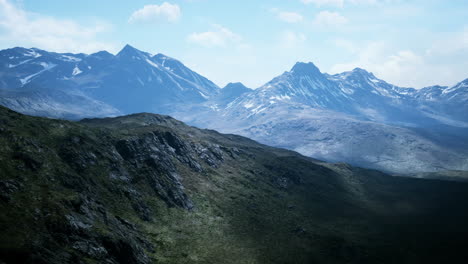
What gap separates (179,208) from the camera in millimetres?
91438

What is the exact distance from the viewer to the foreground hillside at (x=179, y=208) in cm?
5147

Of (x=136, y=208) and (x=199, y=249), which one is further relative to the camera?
(x=136, y=208)

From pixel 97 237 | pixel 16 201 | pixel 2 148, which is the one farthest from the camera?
pixel 2 148

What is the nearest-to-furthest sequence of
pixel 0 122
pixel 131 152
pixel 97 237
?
1. pixel 97 237
2. pixel 0 122
3. pixel 131 152

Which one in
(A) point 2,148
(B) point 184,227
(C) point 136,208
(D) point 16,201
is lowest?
(B) point 184,227

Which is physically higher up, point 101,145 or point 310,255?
point 101,145

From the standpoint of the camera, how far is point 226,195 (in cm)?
11300

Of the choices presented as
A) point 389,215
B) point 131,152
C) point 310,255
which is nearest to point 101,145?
point 131,152

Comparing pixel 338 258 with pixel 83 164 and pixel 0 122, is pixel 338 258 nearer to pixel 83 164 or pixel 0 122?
pixel 83 164

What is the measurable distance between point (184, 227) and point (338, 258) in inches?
1594

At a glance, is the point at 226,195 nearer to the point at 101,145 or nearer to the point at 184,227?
the point at 184,227

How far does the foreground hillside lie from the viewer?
5147 cm

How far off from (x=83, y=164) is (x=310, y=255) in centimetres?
6148

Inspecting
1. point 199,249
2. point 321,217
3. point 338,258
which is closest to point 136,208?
point 199,249
